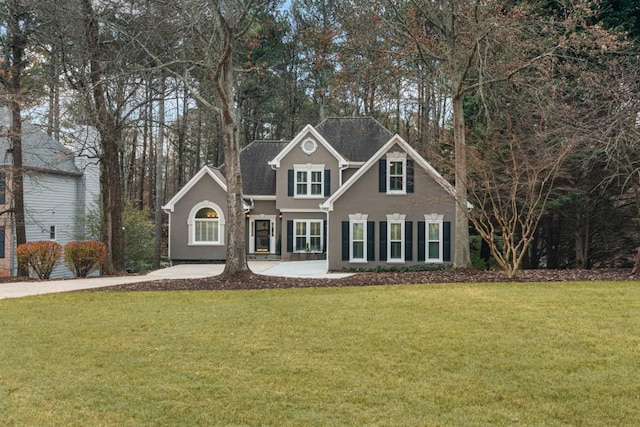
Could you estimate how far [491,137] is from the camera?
1856 cm

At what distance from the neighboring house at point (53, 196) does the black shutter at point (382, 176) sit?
40.5 feet

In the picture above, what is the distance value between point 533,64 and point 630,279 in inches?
236

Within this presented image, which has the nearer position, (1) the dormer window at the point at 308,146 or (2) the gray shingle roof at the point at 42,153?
(2) the gray shingle roof at the point at 42,153

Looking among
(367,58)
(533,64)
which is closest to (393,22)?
(367,58)

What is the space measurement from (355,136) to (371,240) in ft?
22.8

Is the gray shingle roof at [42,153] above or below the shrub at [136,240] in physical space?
above

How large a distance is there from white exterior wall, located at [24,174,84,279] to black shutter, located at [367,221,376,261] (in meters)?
13.9

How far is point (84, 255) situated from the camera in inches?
727

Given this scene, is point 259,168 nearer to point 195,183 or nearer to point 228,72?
point 195,183

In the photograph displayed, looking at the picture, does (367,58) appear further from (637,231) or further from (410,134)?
(410,134)

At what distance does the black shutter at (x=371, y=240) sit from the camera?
20547 mm

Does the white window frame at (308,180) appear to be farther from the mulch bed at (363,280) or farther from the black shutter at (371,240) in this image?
the mulch bed at (363,280)

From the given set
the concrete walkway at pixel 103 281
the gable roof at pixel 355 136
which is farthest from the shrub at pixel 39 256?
the gable roof at pixel 355 136

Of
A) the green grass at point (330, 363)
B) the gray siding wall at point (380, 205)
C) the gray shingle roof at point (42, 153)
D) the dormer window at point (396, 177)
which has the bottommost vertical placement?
the green grass at point (330, 363)
